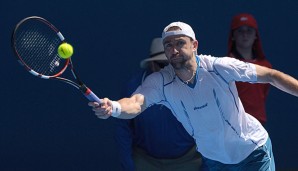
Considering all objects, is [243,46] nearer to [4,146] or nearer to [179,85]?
[179,85]

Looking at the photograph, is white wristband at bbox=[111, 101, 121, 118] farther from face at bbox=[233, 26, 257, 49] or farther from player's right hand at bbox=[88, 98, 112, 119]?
face at bbox=[233, 26, 257, 49]

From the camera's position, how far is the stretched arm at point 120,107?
14.9 feet

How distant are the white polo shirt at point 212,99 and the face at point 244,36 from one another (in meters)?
0.82

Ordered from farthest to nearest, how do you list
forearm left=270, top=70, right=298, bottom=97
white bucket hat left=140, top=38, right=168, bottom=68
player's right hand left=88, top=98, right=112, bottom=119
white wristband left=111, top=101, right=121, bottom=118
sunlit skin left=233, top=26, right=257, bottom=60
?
sunlit skin left=233, top=26, right=257, bottom=60, white bucket hat left=140, top=38, right=168, bottom=68, forearm left=270, top=70, right=298, bottom=97, white wristband left=111, top=101, right=121, bottom=118, player's right hand left=88, top=98, right=112, bottom=119

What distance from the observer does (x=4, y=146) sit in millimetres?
6758

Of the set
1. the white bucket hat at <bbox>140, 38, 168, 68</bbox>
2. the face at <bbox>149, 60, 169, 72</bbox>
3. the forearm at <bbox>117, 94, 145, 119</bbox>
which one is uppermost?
the white bucket hat at <bbox>140, 38, 168, 68</bbox>

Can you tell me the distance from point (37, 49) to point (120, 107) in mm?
754

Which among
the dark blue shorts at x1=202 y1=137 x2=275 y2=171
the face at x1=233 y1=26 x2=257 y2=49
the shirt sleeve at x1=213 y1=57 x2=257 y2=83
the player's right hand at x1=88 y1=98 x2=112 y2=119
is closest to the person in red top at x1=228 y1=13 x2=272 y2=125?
the face at x1=233 y1=26 x2=257 y2=49

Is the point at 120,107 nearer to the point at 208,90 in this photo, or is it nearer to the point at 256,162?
the point at 208,90

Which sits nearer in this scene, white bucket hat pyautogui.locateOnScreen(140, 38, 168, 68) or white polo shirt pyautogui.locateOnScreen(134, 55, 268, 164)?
white polo shirt pyautogui.locateOnScreen(134, 55, 268, 164)

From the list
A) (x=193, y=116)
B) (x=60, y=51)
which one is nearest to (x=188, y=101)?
(x=193, y=116)

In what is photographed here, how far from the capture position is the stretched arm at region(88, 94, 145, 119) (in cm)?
453

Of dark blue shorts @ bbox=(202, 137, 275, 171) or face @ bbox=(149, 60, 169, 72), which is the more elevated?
face @ bbox=(149, 60, 169, 72)

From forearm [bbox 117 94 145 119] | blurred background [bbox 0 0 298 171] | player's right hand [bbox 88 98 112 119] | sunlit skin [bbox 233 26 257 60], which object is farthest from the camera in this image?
blurred background [bbox 0 0 298 171]
